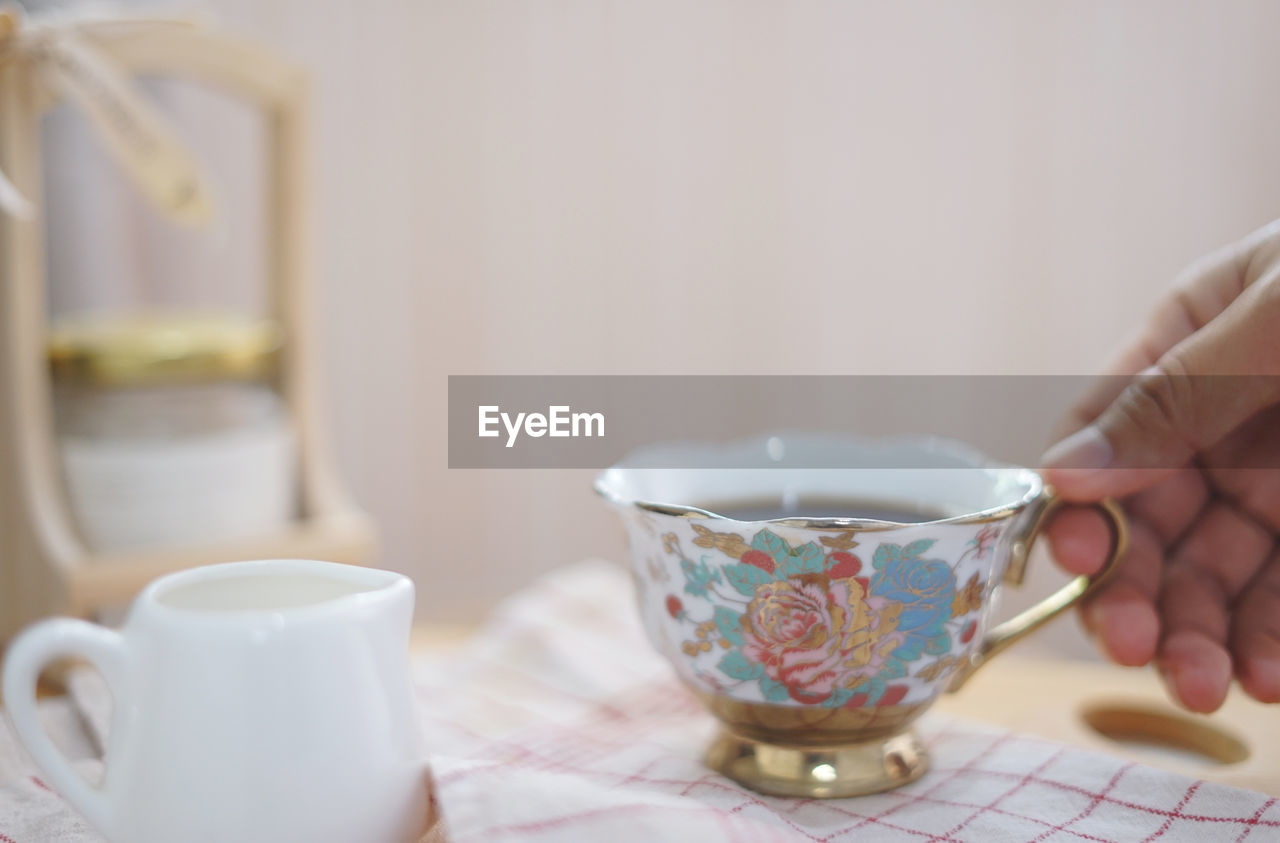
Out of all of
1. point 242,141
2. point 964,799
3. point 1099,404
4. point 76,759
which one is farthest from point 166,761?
point 242,141

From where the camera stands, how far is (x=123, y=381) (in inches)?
25.1

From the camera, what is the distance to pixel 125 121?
0.63 meters

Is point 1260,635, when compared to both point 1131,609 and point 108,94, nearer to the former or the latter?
point 1131,609

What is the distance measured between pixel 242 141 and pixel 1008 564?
2.72 feet

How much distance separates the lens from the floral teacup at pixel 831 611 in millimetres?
418

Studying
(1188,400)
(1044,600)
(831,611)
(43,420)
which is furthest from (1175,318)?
(43,420)

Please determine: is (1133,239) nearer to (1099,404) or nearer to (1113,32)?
(1113,32)

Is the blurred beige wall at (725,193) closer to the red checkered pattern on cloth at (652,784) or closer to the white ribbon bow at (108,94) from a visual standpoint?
the white ribbon bow at (108,94)

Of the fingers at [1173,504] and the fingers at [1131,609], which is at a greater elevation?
the fingers at [1173,504]

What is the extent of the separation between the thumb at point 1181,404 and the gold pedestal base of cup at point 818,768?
152mm

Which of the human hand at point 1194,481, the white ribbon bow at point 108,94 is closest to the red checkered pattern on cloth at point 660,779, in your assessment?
the human hand at point 1194,481

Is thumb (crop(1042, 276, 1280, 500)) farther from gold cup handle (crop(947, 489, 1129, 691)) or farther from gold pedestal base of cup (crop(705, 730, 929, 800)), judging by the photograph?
gold pedestal base of cup (crop(705, 730, 929, 800))

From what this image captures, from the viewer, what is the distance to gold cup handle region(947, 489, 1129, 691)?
484mm

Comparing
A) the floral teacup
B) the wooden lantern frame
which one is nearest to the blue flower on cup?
the floral teacup
